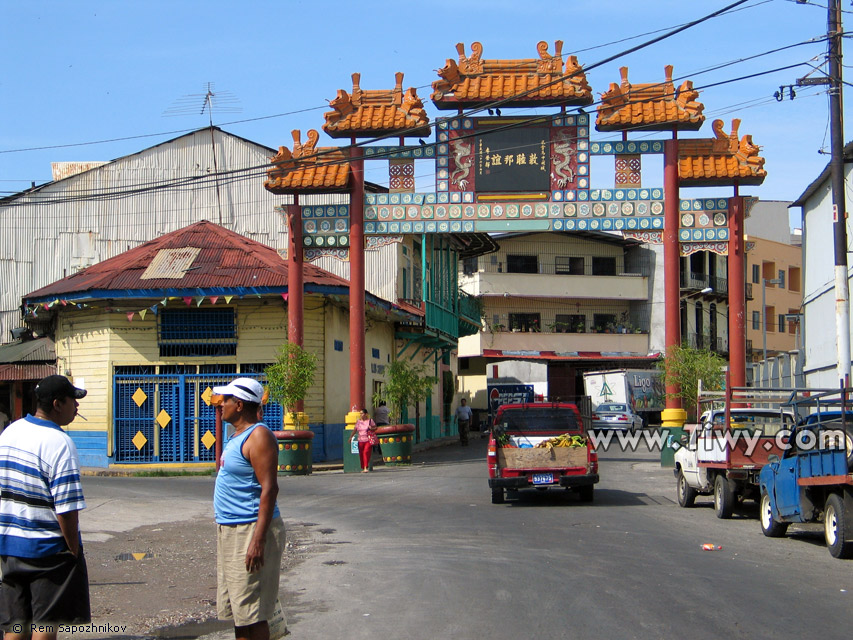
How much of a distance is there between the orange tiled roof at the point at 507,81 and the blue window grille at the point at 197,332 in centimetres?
839

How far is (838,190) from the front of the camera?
60.6 feet

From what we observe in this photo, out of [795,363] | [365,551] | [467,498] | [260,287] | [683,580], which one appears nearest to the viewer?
[683,580]

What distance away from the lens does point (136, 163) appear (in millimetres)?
35312

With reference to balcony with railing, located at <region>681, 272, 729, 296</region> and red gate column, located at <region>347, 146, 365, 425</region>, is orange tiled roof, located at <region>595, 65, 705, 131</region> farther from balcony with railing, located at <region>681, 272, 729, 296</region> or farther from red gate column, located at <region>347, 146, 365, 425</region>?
balcony with railing, located at <region>681, 272, 729, 296</region>

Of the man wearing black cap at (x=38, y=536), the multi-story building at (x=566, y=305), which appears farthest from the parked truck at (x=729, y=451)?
the multi-story building at (x=566, y=305)

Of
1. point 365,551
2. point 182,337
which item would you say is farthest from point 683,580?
point 182,337

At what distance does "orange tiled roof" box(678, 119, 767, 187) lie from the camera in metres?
24.3

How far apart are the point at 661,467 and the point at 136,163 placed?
21.8m

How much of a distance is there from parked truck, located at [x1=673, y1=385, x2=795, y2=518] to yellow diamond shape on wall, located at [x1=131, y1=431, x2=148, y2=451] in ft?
51.5

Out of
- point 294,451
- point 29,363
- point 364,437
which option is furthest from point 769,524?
point 29,363

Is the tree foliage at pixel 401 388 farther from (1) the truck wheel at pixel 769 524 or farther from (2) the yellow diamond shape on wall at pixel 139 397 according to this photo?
(1) the truck wheel at pixel 769 524

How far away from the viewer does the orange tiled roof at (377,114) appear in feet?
81.9

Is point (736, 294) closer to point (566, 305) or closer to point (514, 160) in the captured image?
point (514, 160)

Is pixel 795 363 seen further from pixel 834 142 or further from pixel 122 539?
pixel 122 539
